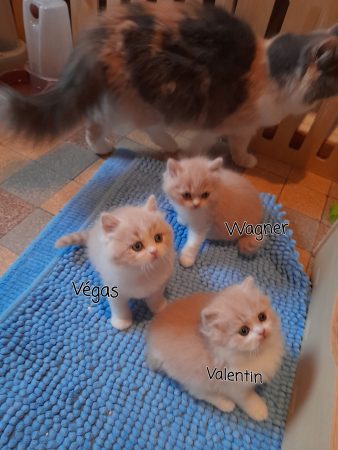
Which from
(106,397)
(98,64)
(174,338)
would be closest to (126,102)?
(98,64)

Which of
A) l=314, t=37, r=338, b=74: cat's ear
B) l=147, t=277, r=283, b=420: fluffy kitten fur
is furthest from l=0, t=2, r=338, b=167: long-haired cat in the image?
l=147, t=277, r=283, b=420: fluffy kitten fur

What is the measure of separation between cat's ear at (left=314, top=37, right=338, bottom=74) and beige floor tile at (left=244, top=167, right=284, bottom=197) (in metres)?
0.54

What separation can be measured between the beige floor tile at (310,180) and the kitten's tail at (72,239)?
0.99 metres

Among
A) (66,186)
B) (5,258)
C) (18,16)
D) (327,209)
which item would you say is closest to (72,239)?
(5,258)

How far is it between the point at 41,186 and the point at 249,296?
3.37 ft

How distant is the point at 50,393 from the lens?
3.11 feet

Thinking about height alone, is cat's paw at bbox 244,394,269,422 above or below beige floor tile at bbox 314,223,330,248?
above

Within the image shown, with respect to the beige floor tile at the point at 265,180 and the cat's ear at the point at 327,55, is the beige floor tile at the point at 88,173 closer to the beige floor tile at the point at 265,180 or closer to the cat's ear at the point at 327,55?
the beige floor tile at the point at 265,180

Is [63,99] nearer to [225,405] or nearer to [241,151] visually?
[241,151]

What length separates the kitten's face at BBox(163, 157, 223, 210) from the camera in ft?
3.48

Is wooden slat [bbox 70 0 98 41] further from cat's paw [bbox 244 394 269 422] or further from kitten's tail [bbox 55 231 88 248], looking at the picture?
cat's paw [bbox 244 394 269 422]

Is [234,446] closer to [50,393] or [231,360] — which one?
[231,360]

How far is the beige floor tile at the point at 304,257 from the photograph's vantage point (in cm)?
135

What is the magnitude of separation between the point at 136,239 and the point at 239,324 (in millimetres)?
287
